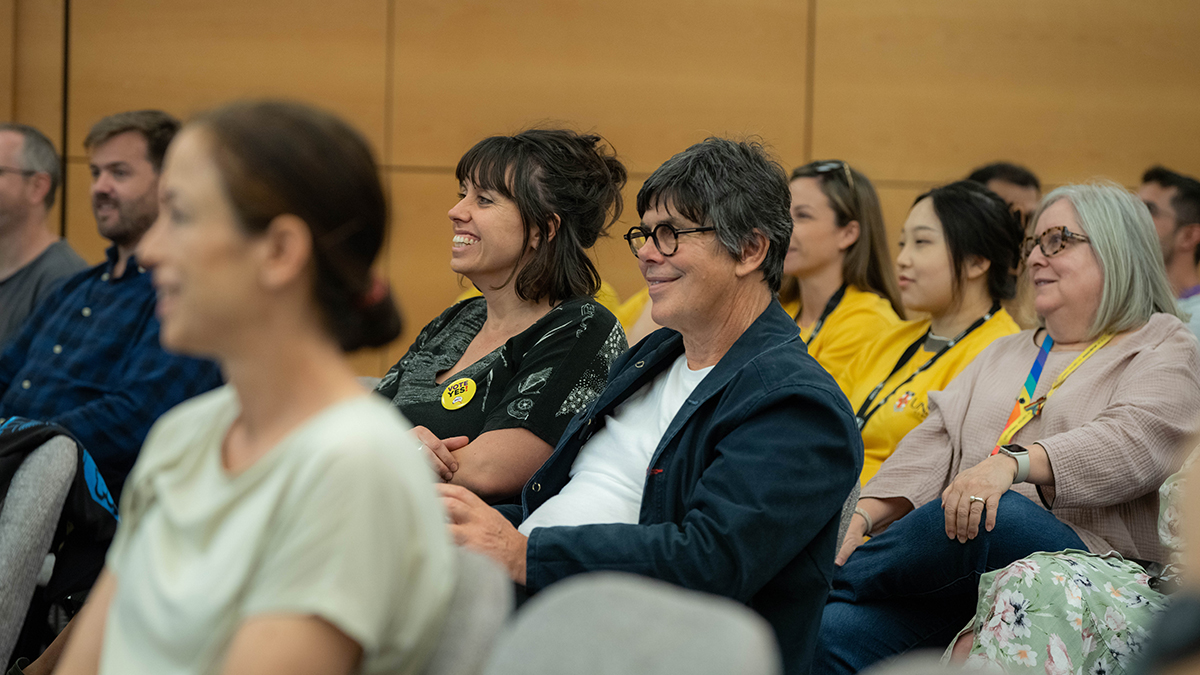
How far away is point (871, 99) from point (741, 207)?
341 centimetres

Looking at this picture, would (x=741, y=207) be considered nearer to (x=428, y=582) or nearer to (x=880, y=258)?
(x=428, y=582)

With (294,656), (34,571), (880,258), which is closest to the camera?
(294,656)

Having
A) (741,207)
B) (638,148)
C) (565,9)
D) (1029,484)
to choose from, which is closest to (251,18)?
(565,9)

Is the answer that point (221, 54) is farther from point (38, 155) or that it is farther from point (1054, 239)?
point (1054, 239)

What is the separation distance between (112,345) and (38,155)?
52.4 inches

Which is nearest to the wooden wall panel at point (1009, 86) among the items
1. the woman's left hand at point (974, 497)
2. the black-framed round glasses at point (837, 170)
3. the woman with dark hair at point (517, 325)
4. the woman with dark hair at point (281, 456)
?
the black-framed round glasses at point (837, 170)

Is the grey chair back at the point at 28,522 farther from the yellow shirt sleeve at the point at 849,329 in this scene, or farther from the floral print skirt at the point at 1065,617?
the yellow shirt sleeve at the point at 849,329

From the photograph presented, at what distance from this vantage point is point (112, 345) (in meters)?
2.98

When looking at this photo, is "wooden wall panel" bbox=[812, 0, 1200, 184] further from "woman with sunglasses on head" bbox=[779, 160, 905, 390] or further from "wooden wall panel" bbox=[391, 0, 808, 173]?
"woman with sunglasses on head" bbox=[779, 160, 905, 390]

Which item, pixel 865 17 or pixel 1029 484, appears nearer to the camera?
pixel 1029 484

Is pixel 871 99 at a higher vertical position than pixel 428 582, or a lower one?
higher

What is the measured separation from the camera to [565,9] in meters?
4.75

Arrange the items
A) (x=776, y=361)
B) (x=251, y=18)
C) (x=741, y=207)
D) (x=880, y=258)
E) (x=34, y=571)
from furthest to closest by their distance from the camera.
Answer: (x=251, y=18) → (x=880, y=258) → (x=34, y=571) → (x=741, y=207) → (x=776, y=361)

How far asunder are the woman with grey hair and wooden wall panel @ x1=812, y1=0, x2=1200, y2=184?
2513mm
